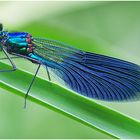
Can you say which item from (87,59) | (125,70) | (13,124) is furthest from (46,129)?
(125,70)

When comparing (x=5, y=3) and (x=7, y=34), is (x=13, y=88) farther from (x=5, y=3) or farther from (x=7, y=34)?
(x=5, y=3)

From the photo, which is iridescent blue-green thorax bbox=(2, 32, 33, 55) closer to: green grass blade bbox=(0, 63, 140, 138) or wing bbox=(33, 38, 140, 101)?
wing bbox=(33, 38, 140, 101)

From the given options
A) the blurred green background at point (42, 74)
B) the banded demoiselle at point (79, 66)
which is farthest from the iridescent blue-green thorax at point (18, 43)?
the blurred green background at point (42, 74)

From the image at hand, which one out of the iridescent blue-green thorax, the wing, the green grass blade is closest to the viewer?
the green grass blade

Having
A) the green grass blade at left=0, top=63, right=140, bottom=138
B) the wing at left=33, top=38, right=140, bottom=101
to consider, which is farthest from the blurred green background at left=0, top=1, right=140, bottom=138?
the green grass blade at left=0, top=63, right=140, bottom=138

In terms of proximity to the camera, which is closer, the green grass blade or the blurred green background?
the green grass blade

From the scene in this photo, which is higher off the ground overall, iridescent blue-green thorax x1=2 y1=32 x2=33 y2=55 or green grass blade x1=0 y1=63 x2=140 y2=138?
iridescent blue-green thorax x1=2 y1=32 x2=33 y2=55

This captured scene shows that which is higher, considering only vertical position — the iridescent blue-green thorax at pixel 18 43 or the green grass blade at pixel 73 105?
the iridescent blue-green thorax at pixel 18 43

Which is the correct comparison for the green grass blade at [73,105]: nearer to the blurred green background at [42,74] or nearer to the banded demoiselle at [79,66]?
the banded demoiselle at [79,66]
